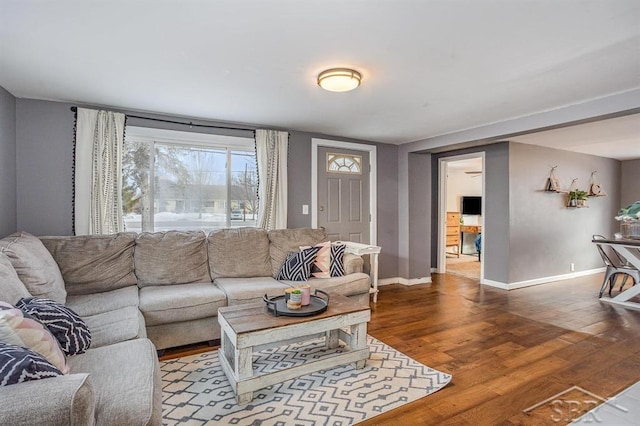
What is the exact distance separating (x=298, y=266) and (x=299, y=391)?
1443 mm

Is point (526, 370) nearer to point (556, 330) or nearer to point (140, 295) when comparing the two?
point (556, 330)

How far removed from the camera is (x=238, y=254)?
3521 millimetres

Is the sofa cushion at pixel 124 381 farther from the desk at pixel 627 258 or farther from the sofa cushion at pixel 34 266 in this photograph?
the desk at pixel 627 258

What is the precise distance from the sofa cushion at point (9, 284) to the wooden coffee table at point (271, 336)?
1.13m

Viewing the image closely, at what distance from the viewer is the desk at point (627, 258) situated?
163 inches

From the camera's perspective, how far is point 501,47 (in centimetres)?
211

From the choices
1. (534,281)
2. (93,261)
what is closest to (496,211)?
(534,281)

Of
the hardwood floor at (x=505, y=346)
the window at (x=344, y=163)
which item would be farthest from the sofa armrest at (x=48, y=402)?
the window at (x=344, y=163)

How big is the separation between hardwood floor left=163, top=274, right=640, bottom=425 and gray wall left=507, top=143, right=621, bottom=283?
0.63m

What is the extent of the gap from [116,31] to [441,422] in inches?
117

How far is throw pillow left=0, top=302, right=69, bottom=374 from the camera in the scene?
1.23 m

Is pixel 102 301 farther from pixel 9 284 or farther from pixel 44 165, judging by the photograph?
pixel 44 165

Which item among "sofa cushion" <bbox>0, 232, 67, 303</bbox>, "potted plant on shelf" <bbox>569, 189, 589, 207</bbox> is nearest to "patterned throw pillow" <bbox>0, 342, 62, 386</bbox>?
"sofa cushion" <bbox>0, 232, 67, 303</bbox>

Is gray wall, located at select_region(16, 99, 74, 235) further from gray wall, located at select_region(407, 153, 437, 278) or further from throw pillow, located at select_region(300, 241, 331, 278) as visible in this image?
gray wall, located at select_region(407, 153, 437, 278)
